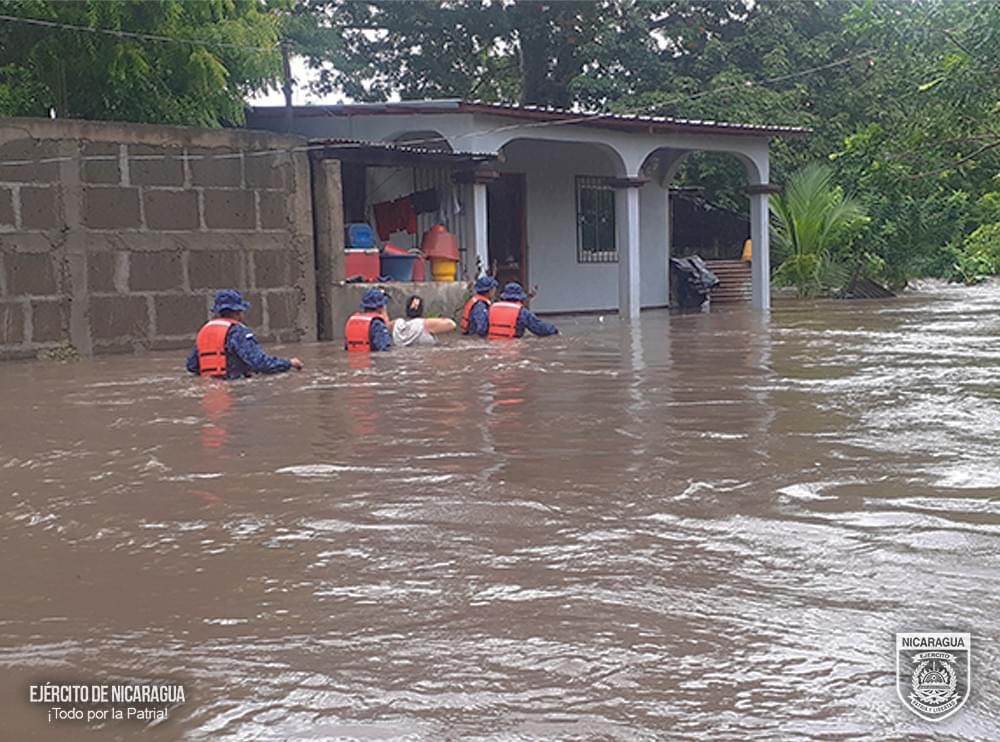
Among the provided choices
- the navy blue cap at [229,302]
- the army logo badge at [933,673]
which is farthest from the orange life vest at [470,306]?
the army logo badge at [933,673]

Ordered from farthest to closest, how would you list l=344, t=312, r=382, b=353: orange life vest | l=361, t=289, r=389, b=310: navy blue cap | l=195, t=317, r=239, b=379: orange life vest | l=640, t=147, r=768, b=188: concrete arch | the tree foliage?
the tree foliage → l=640, t=147, r=768, b=188: concrete arch → l=361, t=289, r=389, b=310: navy blue cap → l=344, t=312, r=382, b=353: orange life vest → l=195, t=317, r=239, b=379: orange life vest

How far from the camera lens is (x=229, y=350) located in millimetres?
10750

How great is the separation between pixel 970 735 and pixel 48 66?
1454 cm

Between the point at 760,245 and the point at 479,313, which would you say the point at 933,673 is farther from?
the point at 760,245

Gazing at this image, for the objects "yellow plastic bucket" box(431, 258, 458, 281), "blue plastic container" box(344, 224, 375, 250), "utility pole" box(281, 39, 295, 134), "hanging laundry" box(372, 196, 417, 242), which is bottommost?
"yellow plastic bucket" box(431, 258, 458, 281)

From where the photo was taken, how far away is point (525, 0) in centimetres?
2936

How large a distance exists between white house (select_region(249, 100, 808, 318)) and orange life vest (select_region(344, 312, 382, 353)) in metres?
4.15

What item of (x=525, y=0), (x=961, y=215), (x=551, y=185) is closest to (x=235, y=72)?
(x=551, y=185)

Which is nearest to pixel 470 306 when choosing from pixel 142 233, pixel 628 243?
pixel 142 233

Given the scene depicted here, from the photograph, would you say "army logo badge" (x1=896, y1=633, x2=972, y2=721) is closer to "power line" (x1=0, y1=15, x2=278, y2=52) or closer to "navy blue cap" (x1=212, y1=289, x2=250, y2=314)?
"navy blue cap" (x1=212, y1=289, x2=250, y2=314)

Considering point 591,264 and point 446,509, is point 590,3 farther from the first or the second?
point 446,509

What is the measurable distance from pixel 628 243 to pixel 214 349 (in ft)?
34.5

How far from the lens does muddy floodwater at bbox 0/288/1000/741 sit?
311 cm

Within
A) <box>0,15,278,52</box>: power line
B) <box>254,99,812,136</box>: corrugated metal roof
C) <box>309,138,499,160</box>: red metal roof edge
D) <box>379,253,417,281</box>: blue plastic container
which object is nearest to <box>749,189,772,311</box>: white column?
<box>254,99,812,136</box>: corrugated metal roof
